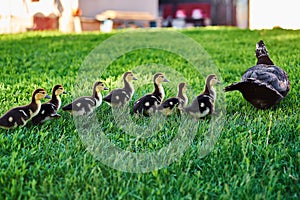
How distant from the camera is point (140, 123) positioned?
2576 mm

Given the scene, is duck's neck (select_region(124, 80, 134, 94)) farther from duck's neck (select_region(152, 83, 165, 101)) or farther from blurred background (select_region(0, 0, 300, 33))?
blurred background (select_region(0, 0, 300, 33))

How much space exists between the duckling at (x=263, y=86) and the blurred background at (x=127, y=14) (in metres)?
7.80

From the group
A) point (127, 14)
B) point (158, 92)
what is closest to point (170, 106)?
point (158, 92)

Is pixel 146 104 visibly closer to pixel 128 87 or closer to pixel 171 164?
pixel 128 87

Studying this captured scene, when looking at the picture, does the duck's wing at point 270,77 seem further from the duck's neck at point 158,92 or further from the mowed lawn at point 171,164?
the duck's neck at point 158,92

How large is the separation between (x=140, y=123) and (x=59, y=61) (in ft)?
9.94

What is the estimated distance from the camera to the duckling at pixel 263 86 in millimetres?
2703

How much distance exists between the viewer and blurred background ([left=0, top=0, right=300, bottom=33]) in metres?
10.3

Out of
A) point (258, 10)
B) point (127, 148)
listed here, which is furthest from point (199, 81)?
point (258, 10)

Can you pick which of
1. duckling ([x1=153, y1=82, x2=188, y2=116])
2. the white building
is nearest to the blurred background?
→ the white building

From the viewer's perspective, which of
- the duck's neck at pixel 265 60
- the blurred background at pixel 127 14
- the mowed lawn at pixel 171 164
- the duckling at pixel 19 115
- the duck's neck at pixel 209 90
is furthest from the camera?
the blurred background at pixel 127 14

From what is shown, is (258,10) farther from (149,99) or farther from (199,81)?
(149,99)

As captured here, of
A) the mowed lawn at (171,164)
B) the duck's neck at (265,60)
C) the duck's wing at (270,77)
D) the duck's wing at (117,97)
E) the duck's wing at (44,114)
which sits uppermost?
the duck's neck at (265,60)

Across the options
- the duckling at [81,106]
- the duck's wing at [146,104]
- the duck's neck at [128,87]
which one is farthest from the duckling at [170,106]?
the duckling at [81,106]
